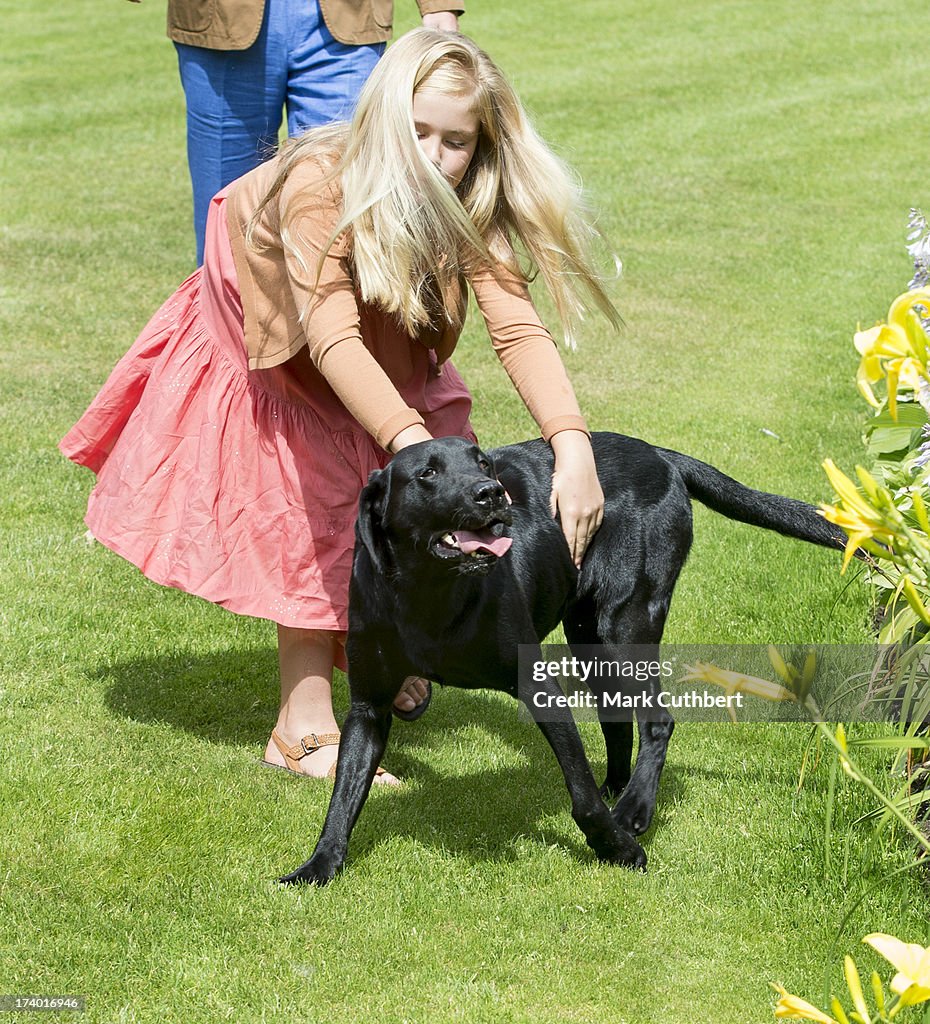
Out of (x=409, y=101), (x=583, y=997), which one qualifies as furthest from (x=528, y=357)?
(x=583, y=997)

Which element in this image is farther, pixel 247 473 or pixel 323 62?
pixel 323 62

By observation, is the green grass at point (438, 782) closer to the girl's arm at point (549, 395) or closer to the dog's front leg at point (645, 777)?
the dog's front leg at point (645, 777)

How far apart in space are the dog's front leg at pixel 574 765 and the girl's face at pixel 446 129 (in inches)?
46.6

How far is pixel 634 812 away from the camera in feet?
10.5

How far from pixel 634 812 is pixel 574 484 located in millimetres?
826

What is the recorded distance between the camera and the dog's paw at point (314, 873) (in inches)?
117

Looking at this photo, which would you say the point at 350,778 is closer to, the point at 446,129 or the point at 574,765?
the point at 574,765

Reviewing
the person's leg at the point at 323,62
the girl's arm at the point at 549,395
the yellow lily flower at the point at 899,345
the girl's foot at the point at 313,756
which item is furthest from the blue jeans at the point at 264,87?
the yellow lily flower at the point at 899,345

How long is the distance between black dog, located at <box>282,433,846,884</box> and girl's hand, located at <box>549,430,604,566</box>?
131 millimetres

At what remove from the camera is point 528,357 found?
10.2ft

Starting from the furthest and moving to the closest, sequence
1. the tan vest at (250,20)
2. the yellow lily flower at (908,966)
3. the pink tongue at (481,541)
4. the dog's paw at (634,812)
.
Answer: the tan vest at (250,20)
the dog's paw at (634,812)
the pink tongue at (481,541)
the yellow lily flower at (908,966)

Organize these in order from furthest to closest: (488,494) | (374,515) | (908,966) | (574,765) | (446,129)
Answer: (446,129), (574,765), (374,515), (488,494), (908,966)

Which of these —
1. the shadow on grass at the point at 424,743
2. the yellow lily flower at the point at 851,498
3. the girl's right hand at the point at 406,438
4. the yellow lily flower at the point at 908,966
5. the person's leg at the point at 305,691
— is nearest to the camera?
the yellow lily flower at the point at 908,966

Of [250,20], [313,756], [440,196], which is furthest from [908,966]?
[250,20]
